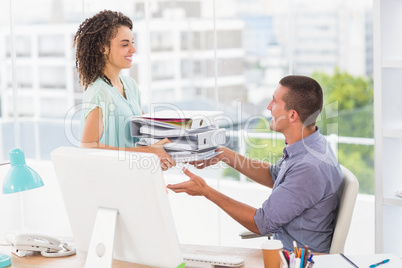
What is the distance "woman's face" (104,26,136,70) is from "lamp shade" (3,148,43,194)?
26.3 inches

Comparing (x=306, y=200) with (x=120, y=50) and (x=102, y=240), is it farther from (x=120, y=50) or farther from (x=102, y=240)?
(x=120, y=50)

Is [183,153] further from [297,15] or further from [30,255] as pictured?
[297,15]

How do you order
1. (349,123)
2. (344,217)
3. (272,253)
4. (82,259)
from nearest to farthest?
(272,253), (82,259), (344,217), (349,123)

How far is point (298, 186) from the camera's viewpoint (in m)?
2.09

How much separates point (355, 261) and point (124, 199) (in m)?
0.71

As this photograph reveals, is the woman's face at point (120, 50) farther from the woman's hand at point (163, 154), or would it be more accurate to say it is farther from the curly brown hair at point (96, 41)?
the woman's hand at point (163, 154)

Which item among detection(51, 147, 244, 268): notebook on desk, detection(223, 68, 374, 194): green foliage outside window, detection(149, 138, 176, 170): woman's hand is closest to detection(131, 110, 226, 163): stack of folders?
detection(149, 138, 176, 170): woman's hand

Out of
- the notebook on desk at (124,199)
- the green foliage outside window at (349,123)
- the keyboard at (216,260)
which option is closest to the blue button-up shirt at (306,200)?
the keyboard at (216,260)

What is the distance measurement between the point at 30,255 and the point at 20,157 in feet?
1.12

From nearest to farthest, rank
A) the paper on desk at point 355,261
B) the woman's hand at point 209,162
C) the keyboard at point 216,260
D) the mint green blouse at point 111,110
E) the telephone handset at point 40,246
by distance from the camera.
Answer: the paper on desk at point 355,261 → the keyboard at point 216,260 → the telephone handset at point 40,246 → the mint green blouse at point 111,110 → the woman's hand at point 209,162

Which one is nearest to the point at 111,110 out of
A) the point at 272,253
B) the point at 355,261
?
the point at 272,253

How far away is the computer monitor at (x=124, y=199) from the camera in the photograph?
4.84 feet

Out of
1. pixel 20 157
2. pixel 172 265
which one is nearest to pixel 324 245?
pixel 172 265

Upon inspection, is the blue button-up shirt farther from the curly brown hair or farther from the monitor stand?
the curly brown hair
